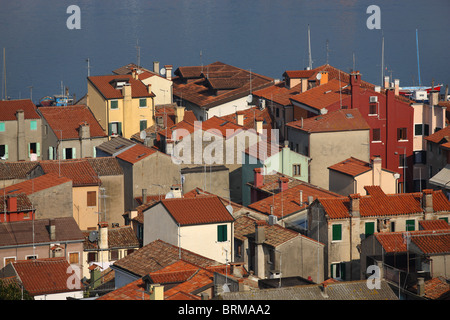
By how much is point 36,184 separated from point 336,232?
1167 centimetres

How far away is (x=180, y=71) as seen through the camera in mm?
61094

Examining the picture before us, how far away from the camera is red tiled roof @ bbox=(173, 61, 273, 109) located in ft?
178

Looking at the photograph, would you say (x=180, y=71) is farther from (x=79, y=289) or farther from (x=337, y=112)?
(x=79, y=289)

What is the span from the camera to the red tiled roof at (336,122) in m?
41.6

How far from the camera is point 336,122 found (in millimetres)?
41719

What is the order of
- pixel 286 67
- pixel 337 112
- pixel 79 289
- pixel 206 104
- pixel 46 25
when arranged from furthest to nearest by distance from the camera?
pixel 46 25, pixel 286 67, pixel 206 104, pixel 337 112, pixel 79 289

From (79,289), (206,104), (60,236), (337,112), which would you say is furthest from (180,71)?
(79,289)

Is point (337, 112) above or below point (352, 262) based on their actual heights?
above

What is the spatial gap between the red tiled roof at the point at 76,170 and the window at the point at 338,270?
11.8 m

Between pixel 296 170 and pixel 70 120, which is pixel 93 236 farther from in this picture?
pixel 70 120

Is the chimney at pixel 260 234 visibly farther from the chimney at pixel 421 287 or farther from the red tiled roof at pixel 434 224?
the chimney at pixel 421 287

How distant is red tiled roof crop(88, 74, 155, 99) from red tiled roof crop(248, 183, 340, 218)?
1683cm

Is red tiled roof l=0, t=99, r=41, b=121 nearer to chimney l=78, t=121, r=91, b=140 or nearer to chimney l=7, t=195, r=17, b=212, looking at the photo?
chimney l=78, t=121, r=91, b=140

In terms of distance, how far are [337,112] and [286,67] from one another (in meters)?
56.8
